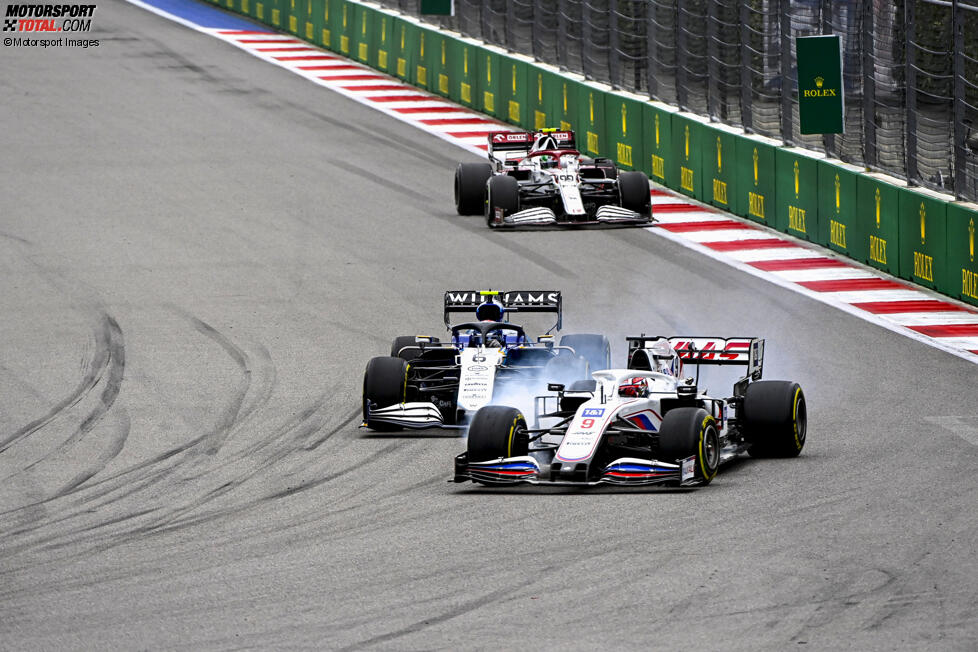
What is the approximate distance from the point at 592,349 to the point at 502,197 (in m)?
8.73

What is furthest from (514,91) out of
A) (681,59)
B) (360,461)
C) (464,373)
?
(360,461)

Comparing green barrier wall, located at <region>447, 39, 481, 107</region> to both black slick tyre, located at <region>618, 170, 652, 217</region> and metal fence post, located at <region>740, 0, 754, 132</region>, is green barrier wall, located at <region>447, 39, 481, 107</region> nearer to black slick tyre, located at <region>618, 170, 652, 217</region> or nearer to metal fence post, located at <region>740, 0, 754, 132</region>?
metal fence post, located at <region>740, 0, 754, 132</region>

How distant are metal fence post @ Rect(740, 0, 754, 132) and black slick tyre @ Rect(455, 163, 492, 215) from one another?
11.3 ft

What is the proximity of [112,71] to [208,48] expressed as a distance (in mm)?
2907

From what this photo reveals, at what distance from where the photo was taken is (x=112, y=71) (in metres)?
35.7

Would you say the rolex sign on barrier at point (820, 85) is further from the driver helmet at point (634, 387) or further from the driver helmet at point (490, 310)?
the driver helmet at point (634, 387)

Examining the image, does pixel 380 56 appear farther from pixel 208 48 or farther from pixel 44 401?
pixel 44 401

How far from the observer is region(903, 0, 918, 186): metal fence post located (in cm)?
1967

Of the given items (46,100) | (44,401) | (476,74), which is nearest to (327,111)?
(476,74)

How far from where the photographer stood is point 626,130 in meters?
27.0

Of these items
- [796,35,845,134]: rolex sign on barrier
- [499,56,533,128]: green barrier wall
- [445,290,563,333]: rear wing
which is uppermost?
[796,35,845,134]: rolex sign on barrier

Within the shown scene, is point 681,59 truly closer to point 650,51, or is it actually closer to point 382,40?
point 650,51

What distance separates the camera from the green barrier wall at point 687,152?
773 inches

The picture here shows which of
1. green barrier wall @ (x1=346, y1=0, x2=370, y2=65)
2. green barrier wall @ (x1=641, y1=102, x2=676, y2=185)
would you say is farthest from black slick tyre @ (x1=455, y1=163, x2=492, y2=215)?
green barrier wall @ (x1=346, y1=0, x2=370, y2=65)
